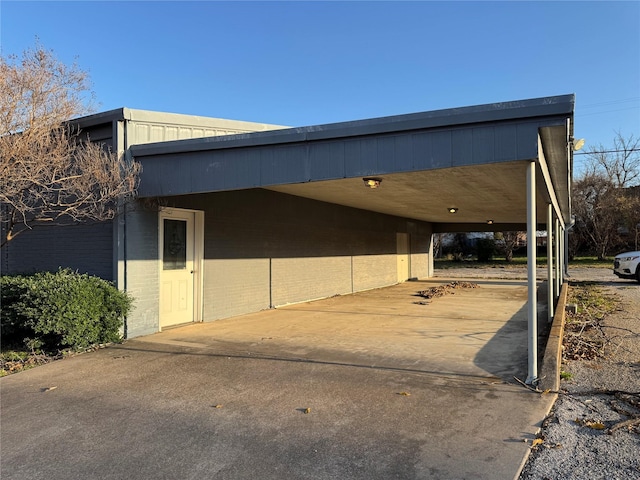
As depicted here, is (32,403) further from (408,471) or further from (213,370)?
(408,471)

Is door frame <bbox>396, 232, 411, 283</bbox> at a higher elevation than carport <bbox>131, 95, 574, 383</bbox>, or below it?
below

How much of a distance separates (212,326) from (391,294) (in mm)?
7434

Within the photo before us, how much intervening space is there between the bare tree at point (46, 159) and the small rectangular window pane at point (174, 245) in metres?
1.23

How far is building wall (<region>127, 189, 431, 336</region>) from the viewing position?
757cm

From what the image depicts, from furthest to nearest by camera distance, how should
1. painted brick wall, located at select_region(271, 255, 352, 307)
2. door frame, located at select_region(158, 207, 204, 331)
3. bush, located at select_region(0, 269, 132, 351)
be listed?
painted brick wall, located at select_region(271, 255, 352, 307), door frame, located at select_region(158, 207, 204, 331), bush, located at select_region(0, 269, 132, 351)

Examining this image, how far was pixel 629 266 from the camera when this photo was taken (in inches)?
687

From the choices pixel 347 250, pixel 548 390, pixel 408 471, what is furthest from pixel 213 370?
pixel 347 250

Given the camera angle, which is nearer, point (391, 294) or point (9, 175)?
point (9, 175)

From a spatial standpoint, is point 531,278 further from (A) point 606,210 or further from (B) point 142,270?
(A) point 606,210

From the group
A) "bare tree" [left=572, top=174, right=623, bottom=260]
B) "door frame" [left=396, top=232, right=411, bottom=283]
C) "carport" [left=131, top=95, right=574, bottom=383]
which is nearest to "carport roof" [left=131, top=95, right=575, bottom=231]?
"carport" [left=131, top=95, right=574, bottom=383]

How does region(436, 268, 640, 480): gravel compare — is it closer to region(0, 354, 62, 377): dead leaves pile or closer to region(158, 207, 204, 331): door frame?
region(0, 354, 62, 377): dead leaves pile

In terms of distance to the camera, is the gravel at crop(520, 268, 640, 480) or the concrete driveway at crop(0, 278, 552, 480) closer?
the gravel at crop(520, 268, 640, 480)

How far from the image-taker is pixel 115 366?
Result: 5816mm

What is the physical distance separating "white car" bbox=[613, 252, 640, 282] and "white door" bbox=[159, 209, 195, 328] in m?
16.3
